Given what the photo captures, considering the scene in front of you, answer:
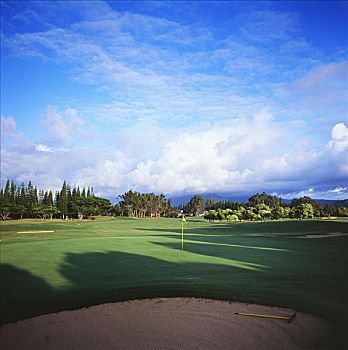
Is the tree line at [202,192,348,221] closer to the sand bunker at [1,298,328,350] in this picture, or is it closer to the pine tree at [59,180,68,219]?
the pine tree at [59,180,68,219]

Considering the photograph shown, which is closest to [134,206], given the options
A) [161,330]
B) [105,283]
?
[105,283]

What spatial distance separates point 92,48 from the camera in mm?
7242

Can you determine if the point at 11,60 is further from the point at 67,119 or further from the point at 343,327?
the point at 343,327

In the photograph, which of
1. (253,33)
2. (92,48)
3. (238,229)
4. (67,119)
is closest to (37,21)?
(92,48)

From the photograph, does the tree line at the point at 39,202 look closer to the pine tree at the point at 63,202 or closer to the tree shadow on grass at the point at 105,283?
the pine tree at the point at 63,202

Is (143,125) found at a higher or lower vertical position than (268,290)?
higher

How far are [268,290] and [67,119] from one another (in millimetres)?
5331

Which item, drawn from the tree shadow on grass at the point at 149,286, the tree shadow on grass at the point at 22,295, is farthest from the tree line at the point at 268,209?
the tree shadow on grass at the point at 22,295

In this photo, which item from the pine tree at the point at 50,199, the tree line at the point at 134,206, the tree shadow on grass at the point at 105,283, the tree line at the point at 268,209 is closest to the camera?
the tree shadow on grass at the point at 105,283

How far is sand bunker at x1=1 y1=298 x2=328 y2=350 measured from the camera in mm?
3545

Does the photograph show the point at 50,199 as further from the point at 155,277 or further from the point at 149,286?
the point at 149,286

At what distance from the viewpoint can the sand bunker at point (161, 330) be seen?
140 inches

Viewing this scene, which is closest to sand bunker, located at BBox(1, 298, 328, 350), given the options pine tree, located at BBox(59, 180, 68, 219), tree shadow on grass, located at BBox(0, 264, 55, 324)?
tree shadow on grass, located at BBox(0, 264, 55, 324)

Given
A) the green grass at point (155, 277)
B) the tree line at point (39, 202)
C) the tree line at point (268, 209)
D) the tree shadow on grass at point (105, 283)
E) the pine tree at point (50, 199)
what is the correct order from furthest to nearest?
the tree line at point (268, 209)
the pine tree at point (50, 199)
the tree line at point (39, 202)
the green grass at point (155, 277)
the tree shadow on grass at point (105, 283)
